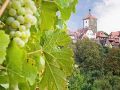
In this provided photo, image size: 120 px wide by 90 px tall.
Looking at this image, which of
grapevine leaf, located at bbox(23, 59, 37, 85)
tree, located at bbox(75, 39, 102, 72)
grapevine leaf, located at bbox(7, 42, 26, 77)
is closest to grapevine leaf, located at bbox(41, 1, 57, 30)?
grapevine leaf, located at bbox(23, 59, 37, 85)

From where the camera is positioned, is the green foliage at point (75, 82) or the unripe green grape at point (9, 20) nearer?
the unripe green grape at point (9, 20)

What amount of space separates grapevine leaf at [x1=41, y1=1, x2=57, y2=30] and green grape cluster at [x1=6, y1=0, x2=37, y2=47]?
0.21 m

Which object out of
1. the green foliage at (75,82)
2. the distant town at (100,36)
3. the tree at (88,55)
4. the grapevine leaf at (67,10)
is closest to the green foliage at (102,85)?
the green foliage at (75,82)

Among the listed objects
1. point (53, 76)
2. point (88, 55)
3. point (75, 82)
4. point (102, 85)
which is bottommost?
point (102, 85)

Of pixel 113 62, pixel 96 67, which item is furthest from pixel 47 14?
pixel 113 62

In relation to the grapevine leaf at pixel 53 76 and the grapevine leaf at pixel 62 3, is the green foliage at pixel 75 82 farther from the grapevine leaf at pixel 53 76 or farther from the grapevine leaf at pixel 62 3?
the grapevine leaf at pixel 53 76

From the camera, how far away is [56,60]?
2.89 feet

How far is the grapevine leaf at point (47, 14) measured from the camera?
90 centimetres

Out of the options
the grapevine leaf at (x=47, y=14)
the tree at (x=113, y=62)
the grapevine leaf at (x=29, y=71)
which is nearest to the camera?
the grapevine leaf at (x=29, y=71)

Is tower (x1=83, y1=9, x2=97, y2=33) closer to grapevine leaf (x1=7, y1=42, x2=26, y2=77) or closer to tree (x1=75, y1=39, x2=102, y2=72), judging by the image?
tree (x1=75, y1=39, x2=102, y2=72)

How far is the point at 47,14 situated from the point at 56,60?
0.10m

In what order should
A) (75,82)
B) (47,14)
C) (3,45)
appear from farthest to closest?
(75,82) < (47,14) < (3,45)

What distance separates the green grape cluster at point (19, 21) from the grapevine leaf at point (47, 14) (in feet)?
0.69

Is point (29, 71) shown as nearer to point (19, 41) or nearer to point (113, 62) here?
point (19, 41)
